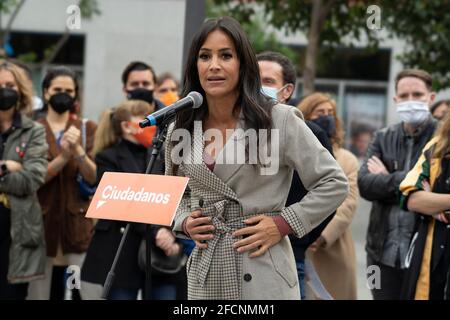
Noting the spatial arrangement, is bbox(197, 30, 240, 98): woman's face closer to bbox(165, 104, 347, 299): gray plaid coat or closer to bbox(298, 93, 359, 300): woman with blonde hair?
bbox(165, 104, 347, 299): gray plaid coat

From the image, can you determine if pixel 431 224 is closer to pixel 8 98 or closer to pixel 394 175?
pixel 394 175

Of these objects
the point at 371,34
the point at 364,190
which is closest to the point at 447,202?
the point at 364,190

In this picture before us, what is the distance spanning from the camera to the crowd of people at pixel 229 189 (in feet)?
Result: 12.6

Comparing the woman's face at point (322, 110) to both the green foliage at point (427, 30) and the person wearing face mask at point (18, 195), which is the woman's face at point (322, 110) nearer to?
the person wearing face mask at point (18, 195)

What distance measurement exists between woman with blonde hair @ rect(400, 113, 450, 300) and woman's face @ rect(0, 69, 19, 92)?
3086mm

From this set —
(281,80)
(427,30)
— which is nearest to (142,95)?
(281,80)

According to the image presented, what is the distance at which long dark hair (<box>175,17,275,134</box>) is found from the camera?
151 inches

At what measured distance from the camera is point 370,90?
75.6 feet

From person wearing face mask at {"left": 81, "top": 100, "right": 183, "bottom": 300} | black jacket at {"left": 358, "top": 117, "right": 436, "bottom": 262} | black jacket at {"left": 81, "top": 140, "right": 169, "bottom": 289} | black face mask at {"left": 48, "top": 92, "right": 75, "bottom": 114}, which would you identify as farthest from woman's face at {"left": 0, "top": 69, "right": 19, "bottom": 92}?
black jacket at {"left": 358, "top": 117, "right": 436, "bottom": 262}

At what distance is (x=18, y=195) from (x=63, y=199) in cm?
60

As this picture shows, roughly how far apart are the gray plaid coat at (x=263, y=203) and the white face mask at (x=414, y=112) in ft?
9.08

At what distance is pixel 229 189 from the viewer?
381 cm
